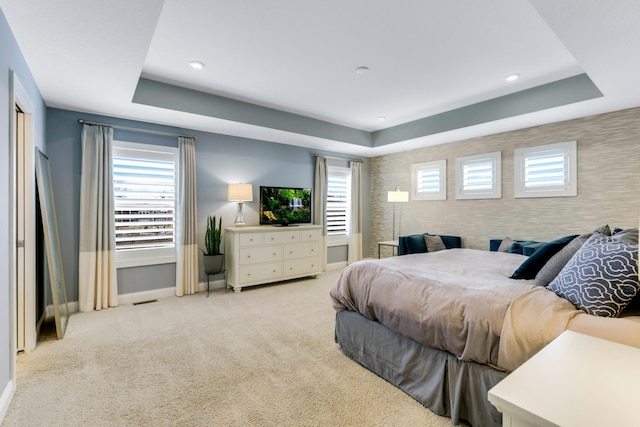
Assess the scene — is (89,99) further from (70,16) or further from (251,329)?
(251,329)

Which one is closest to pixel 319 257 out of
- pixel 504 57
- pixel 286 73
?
pixel 286 73

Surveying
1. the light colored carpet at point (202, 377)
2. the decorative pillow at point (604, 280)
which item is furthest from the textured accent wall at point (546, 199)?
the light colored carpet at point (202, 377)

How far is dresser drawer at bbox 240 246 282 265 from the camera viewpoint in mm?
4485

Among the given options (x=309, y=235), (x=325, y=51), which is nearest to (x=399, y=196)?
(x=309, y=235)

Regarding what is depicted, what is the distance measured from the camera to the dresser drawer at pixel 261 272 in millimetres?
4504

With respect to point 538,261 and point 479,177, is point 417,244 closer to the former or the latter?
point 479,177

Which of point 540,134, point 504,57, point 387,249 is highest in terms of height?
point 504,57

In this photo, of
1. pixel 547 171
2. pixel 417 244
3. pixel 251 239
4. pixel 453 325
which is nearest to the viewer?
pixel 453 325

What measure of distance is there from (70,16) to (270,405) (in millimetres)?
2737

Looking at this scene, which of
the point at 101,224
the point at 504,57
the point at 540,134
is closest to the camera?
the point at 504,57

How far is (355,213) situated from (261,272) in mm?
2510

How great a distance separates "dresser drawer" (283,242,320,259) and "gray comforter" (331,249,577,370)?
2343 millimetres

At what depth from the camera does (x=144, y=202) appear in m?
4.07

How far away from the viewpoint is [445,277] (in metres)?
2.23
